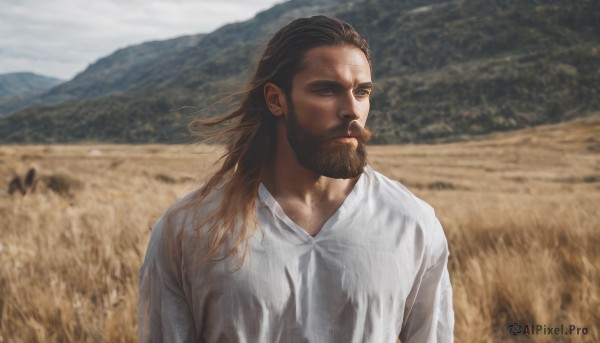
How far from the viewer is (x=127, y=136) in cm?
8844

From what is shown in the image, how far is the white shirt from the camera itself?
1881mm

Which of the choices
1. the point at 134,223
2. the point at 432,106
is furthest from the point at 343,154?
the point at 432,106

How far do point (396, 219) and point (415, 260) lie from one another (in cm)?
18

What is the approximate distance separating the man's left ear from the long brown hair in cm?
2

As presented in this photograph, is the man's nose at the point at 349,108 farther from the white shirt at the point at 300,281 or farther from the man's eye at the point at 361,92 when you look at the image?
the white shirt at the point at 300,281

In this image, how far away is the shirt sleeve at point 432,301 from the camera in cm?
213

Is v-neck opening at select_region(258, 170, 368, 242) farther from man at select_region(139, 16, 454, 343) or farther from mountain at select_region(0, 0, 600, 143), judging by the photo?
mountain at select_region(0, 0, 600, 143)

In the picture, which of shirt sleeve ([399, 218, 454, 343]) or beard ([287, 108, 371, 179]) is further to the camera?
shirt sleeve ([399, 218, 454, 343])

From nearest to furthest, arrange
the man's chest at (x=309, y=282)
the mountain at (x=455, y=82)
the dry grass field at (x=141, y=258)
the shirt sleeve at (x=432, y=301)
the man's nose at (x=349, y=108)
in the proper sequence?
1. the man's chest at (x=309, y=282)
2. the man's nose at (x=349, y=108)
3. the shirt sleeve at (x=432, y=301)
4. the dry grass field at (x=141, y=258)
5. the mountain at (x=455, y=82)

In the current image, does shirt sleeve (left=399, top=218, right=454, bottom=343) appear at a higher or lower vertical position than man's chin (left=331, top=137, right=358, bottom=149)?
lower

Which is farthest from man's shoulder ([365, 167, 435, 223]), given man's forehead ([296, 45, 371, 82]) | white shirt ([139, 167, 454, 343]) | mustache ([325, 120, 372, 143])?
man's forehead ([296, 45, 371, 82])

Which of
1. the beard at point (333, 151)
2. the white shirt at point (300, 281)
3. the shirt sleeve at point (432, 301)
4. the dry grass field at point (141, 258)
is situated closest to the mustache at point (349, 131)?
the beard at point (333, 151)

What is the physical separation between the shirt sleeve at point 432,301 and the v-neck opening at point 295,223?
0.36 meters

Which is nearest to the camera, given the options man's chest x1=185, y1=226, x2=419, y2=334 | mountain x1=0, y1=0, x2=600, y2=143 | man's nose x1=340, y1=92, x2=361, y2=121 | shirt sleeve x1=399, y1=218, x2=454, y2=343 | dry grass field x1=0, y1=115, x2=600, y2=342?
man's chest x1=185, y1=226, x2=419, y2=334
